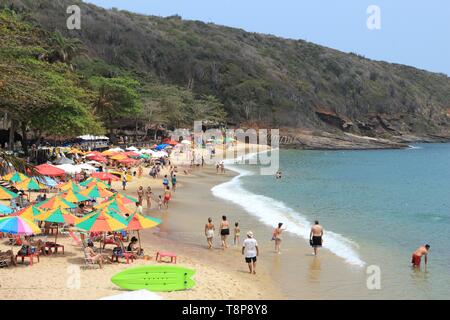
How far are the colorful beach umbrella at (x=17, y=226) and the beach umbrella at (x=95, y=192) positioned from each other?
617cm

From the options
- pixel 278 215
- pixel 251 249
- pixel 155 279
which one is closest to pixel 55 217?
pixel 155 279

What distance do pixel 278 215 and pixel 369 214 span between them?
5404mm

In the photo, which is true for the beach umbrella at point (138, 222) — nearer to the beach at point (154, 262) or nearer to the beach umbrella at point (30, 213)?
the beach at point (154, 262)

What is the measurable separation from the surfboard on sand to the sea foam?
→ 644cm

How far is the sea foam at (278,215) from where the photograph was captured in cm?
1733

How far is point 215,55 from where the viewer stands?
385 ft

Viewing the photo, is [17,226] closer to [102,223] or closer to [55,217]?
[55,217]

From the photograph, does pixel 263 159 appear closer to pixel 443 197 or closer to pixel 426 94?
pixel 443 197

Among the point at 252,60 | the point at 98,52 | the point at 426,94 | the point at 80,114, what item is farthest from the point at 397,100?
the point at 80,114

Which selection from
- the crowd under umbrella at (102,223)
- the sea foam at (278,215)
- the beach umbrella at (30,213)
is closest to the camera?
the crowd under umbrella at (102,223)

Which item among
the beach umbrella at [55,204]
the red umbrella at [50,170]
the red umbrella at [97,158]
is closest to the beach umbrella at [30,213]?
the beach umbrella at [55,204]

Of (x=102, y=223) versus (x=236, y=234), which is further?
(x=236, y=234)

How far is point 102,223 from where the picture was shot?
13.4m

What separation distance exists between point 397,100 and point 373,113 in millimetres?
14752
